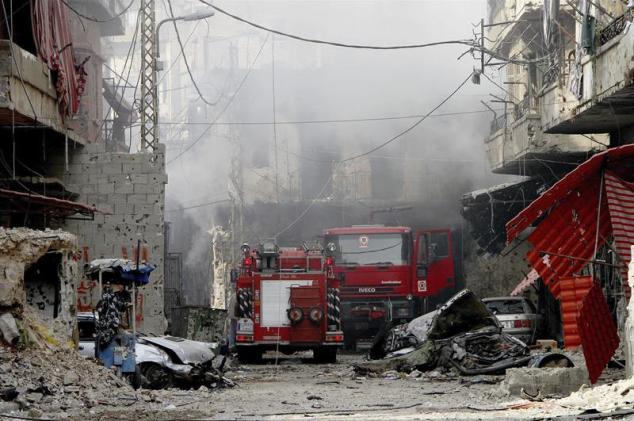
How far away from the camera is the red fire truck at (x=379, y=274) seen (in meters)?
27.8

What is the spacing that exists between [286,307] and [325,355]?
1456 mm

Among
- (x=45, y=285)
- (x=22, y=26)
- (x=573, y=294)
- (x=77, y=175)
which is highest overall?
(x=22, y=26)

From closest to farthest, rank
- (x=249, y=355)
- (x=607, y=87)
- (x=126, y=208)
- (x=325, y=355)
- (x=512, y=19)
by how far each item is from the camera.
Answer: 1. (x=607, y=87)
2. (x=126, y=208)
3. (x=325, y=355)
4. (x=249, y=355)
5. (x=512, y=19)

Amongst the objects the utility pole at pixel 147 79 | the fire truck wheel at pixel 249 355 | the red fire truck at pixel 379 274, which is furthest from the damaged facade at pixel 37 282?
the red fire truck at pixel 379 274

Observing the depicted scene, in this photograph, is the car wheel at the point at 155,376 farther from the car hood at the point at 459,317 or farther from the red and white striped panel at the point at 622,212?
the red and white striped panel at the point at 622,212

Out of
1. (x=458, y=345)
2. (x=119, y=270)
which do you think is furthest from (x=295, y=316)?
(x=119, y=270)

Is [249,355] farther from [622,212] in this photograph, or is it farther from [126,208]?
[622,212]

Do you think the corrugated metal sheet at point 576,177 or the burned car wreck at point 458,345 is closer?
the corrugated metal sheet at point 576,177

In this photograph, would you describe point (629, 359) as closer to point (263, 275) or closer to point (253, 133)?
point (263, 275)

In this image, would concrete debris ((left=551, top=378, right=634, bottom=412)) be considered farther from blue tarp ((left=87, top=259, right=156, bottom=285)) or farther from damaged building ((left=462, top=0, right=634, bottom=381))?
blue tarp ((left=87, top=259, right=156, bottom=285))

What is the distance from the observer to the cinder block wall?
21.7m

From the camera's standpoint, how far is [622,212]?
1289cm

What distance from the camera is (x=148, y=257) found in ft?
71.5

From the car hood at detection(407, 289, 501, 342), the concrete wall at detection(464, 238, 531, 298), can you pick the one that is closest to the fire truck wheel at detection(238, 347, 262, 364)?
the car hood at detection(407, 289, 501, 342)
